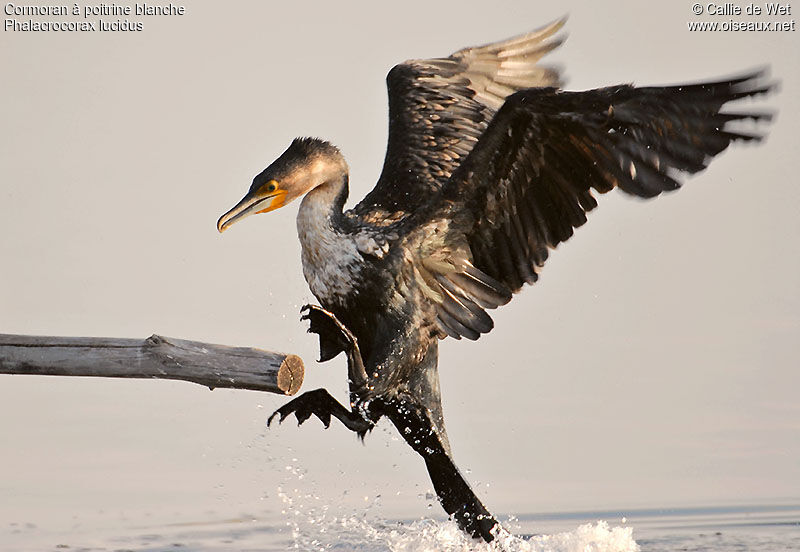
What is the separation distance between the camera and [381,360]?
5.37 m

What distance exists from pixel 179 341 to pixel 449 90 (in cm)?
233

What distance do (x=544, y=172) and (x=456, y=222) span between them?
418mm

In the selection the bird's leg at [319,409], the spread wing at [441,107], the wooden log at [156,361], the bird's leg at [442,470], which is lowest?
the bird's leg at [442,470]

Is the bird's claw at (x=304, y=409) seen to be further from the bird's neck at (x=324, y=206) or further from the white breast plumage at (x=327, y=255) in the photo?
the bird's neck at (x=324, y=206)

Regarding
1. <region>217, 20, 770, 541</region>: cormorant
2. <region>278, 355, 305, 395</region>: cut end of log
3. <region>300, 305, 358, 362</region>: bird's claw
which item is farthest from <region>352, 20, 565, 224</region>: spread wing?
<region>278, 355, 305, 395</region>: cut end of log

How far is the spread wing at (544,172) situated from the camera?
4.82 m

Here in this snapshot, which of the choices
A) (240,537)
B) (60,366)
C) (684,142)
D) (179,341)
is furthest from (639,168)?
(240,537)

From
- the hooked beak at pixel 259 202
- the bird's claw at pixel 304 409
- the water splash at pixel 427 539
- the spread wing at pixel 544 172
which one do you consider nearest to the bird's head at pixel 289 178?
the hooked beak at pixel 259 202

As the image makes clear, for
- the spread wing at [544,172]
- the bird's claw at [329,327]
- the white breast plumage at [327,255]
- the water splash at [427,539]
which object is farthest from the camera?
the water splash at [427,539]

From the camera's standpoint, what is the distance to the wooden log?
15.5ft

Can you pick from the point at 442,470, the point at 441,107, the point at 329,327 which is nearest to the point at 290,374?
the point at 329,327

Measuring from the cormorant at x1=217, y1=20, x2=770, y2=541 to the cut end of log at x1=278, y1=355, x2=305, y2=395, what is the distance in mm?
306

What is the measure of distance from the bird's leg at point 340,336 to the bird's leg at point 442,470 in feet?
1.18

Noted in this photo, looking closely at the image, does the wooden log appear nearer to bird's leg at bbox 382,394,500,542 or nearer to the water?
bird's leg at bbox 382,394,500,542
